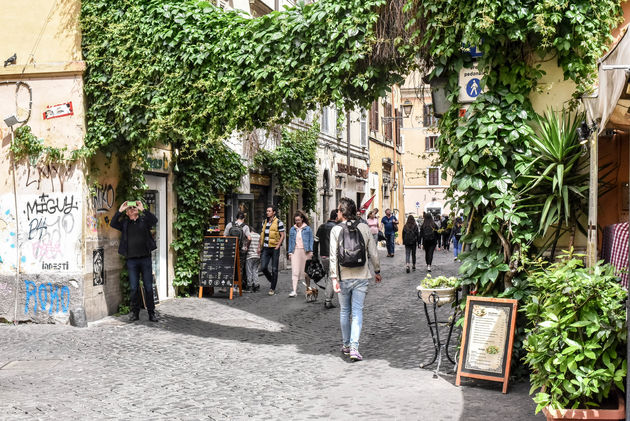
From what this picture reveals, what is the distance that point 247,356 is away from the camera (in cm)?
876

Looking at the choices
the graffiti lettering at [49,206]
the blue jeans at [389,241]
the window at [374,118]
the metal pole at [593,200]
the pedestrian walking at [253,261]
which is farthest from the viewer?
the window at [374,118]

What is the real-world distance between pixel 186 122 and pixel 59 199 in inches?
105

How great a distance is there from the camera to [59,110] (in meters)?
11.2

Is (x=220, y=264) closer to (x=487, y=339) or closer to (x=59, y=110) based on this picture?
(x=59, y=110)

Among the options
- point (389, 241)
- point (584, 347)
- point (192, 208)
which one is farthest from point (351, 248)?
point (389, 241)

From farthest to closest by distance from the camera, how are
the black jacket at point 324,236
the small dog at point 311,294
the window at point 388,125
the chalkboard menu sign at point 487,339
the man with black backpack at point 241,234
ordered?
the window at point 388,125 < the man with black backpack at point 241,234 < the black jacket at point 324,236 < the small dog at point 311,294 < the chalkboard menu sign at point 487,339

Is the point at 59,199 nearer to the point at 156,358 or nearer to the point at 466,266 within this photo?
the point at 156,358

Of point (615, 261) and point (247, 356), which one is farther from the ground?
point (615, 261)

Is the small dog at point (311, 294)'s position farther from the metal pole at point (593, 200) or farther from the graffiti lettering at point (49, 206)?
the metal pole at point (593, 200)

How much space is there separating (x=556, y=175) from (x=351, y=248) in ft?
8.28

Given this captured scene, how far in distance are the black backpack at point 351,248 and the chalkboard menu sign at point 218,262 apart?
6.12 meters

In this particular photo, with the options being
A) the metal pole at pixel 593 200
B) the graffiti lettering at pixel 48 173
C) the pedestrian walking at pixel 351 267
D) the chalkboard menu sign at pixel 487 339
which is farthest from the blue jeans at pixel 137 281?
the metal pole at pixel 593 200

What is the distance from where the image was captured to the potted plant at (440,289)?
7645 millimetres

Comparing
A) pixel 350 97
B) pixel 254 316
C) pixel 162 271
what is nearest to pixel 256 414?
pixel 350 97
